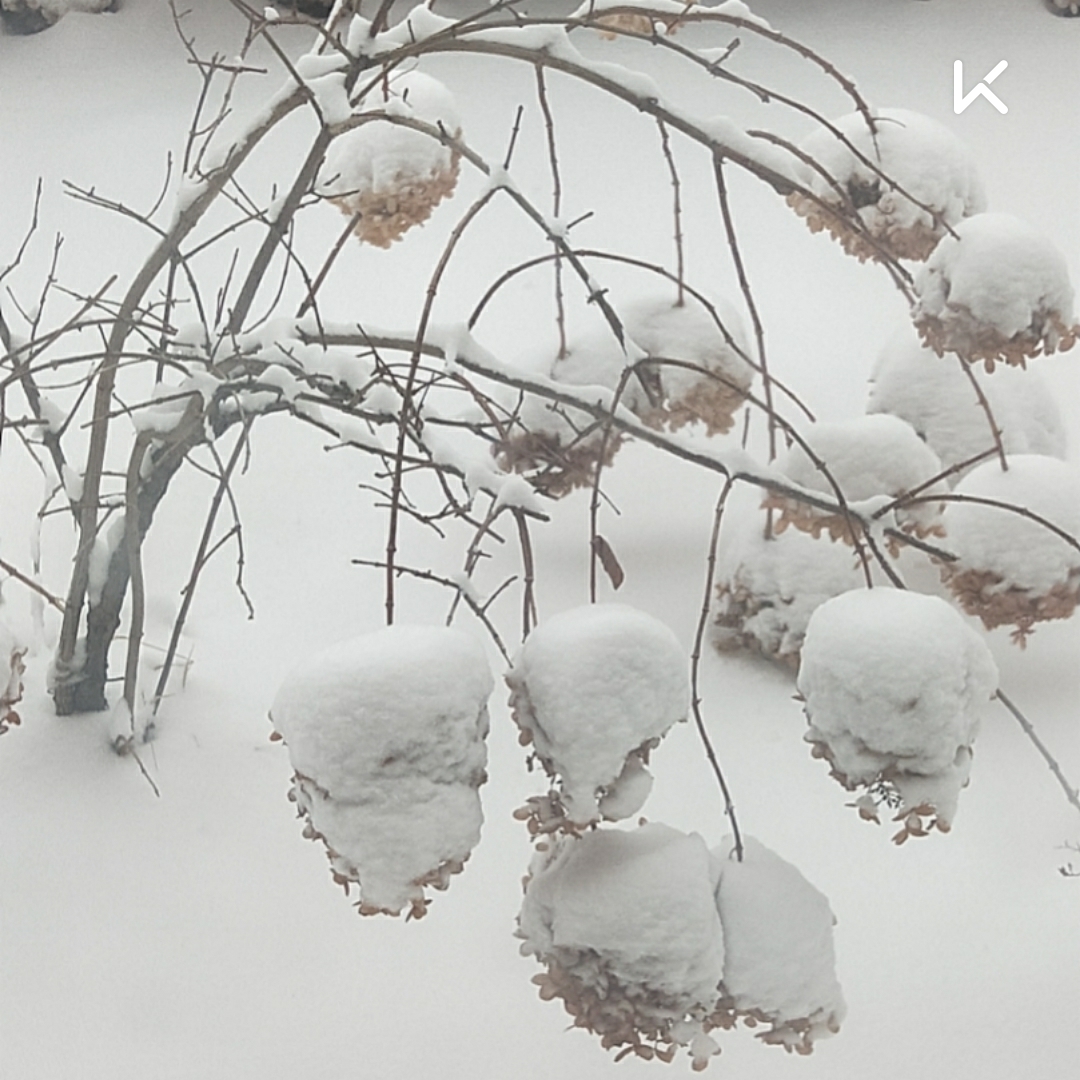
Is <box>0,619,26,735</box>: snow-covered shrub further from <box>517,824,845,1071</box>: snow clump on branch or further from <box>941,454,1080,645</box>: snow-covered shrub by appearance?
<box>941,454,1080,645</box>: snow-covered shrub

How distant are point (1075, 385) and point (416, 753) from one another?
85cm

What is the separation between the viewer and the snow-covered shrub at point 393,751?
0.44 m

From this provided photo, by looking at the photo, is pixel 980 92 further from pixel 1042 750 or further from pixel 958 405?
pixel 1042 750

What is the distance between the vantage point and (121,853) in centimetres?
73

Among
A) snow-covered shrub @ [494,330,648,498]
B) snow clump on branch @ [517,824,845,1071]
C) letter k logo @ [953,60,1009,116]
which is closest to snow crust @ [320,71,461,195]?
snow-covered shrub @ [494,330,648,498]

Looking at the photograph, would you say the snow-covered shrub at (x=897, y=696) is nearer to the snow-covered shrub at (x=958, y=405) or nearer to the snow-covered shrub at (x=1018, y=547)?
the snow-covered shrub at (x=1018, y=547)

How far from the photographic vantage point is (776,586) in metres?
0.82

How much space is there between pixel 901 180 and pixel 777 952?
42 centimetres

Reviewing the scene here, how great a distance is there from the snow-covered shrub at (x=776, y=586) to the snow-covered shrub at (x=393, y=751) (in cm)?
38

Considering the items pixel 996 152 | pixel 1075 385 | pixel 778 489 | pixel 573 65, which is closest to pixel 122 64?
pixel 996 152

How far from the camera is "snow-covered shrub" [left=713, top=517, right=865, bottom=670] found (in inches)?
32.0

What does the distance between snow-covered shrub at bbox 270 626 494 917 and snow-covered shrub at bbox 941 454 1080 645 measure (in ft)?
1.09

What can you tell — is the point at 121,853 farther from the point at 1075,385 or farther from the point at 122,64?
the point at 122,64

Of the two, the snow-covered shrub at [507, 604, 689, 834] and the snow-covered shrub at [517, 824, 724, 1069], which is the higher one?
the snow-covered shrub at [507, 604, 689, 834]
